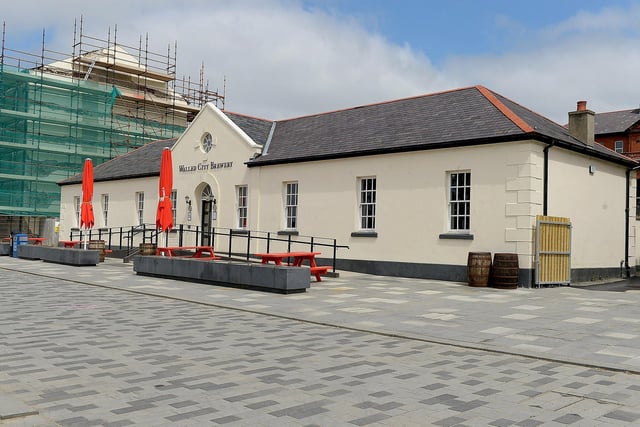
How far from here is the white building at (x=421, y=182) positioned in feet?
56.0

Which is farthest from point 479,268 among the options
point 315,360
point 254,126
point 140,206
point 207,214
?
point 140,206

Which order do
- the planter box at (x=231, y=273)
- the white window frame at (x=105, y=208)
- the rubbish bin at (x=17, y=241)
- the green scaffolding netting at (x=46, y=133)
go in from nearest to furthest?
the planter box at (x=231, y=273), the rubbish bin at (x=17, y=241), the white window frame at (x=105, y=208), the green scaffolding netting at (x=46, y=133)

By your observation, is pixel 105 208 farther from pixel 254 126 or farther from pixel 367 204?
pixel 367 204

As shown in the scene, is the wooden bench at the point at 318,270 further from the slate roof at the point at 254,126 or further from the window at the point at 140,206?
the window at the point at 140,206

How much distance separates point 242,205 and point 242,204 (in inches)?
2.0

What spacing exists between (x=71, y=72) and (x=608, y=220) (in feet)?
131

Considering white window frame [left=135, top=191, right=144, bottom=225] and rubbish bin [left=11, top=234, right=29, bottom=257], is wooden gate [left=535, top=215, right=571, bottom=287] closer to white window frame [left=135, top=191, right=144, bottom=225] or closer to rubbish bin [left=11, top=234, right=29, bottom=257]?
white window frame [left=135, top=191, right=144, bottom=225]

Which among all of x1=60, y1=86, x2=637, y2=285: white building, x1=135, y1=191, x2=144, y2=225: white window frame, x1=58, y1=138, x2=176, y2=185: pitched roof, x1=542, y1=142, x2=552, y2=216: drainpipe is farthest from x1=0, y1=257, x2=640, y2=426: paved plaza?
x1=58, y1=138, x2=176, y2=185: pitched roof

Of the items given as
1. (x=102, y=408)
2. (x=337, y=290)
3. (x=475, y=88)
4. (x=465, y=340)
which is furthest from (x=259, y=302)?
(x=475, y=88)

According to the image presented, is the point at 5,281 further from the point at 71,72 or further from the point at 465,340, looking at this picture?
the point at 71,72

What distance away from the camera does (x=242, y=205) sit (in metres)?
24.6

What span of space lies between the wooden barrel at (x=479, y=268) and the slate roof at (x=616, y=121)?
46.7 metres

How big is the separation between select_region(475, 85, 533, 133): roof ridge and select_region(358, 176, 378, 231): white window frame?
4.42 m

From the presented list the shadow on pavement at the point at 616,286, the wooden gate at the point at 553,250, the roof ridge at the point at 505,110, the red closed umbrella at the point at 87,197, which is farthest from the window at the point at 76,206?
the shadow on pavement at the point at 616,286
